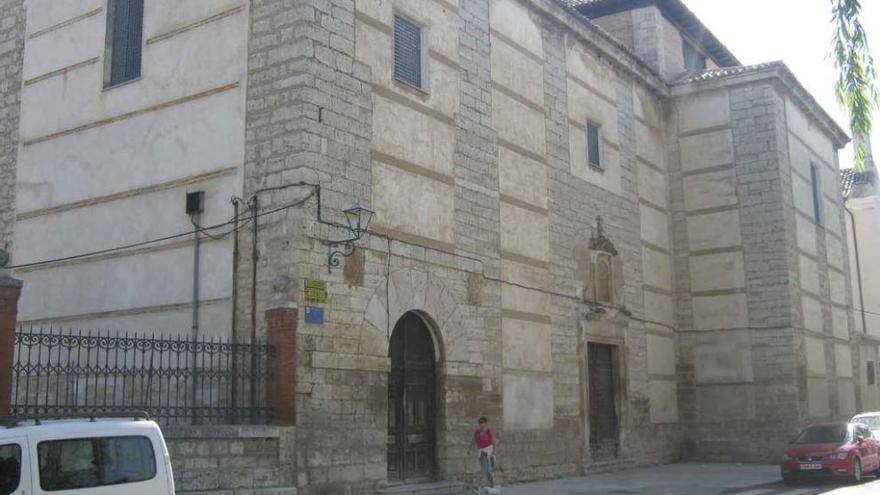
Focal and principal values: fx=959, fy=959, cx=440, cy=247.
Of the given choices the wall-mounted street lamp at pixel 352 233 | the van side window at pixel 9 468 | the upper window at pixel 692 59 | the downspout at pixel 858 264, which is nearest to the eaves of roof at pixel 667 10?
the upper window at pixel 692 59

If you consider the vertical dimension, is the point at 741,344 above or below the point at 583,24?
below

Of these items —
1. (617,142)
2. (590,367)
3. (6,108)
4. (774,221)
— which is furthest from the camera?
(774,221)

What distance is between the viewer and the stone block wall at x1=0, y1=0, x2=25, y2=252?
17047 mm

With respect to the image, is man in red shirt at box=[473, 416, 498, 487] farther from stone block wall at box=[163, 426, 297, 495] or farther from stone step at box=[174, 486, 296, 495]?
stone step at box=[174, 486, 296, 495]

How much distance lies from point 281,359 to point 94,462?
462cm

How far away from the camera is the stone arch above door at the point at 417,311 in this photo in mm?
14344

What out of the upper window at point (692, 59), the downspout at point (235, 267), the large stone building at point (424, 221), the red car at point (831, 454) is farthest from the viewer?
the upper window at point (692, 59)

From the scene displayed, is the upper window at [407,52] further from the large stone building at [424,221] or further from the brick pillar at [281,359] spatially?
the brick pillar at [281,359]

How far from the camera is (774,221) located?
2486cm

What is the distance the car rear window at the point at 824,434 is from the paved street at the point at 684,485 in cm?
90

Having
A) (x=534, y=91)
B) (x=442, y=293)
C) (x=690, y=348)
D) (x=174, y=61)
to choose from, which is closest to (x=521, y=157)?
(x=534, y=91)

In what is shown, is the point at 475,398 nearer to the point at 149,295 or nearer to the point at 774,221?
the point at 149,295

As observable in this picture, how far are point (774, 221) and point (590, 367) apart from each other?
760 centimetres

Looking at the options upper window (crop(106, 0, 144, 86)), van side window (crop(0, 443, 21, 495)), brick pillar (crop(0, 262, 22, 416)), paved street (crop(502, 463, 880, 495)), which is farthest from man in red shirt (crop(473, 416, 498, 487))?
van side window (crop(0, 443, 21, 495))
